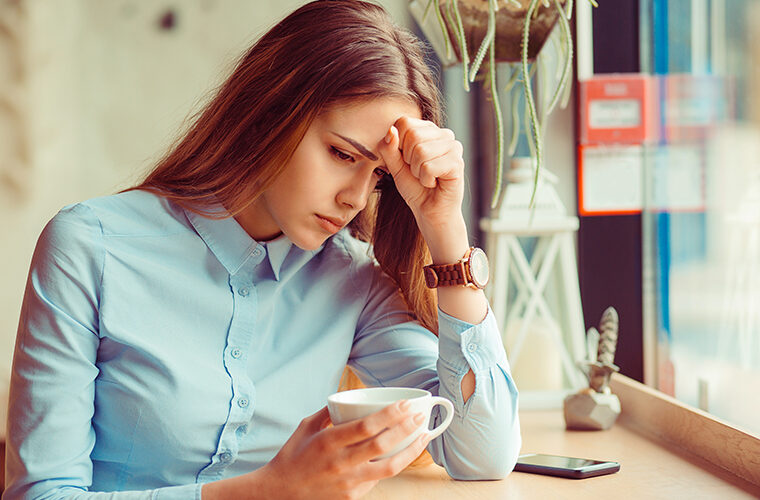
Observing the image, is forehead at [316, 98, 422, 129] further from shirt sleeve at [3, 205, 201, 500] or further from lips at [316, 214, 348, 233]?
shirt sleeve at [3, 205, 201, 500]

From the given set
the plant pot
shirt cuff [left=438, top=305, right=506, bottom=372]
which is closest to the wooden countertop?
shirt cuff [left=438, top=305, right=506, bottom=372]

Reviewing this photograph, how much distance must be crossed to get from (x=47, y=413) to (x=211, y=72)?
2.17 metres

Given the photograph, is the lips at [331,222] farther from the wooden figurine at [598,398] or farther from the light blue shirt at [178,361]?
the wooden figurine at [598,398]

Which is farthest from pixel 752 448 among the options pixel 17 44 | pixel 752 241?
pixel 17 44

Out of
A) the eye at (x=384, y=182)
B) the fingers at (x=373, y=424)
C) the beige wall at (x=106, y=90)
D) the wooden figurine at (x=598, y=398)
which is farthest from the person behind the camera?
the beige wall at (x=106, y=90)

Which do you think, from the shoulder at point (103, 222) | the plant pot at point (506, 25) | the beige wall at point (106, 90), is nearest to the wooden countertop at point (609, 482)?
the shoulder at point (103, 222)

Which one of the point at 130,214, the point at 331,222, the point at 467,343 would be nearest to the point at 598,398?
the point at 467,343

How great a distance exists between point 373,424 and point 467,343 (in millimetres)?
390

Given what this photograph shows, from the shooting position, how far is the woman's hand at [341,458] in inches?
30.1

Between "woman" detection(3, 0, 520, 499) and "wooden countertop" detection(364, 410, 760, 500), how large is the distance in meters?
0.04

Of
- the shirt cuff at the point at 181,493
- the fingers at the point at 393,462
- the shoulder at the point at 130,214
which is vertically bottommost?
the shirt cuff at the point at 181,493

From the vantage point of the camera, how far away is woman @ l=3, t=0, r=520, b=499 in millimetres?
988

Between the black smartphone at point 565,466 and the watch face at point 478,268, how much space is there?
0.27 m

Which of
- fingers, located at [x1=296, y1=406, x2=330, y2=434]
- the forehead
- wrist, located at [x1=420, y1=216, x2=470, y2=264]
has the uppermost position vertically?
the forehead
